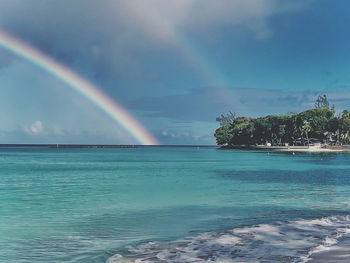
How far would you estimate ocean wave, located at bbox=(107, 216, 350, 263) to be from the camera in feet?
30.8

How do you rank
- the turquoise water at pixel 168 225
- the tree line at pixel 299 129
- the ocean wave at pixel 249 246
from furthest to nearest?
the tree line at pixel 299 129, the turquoise water at pixel 168 225, the ocean wave at pixel 249 246

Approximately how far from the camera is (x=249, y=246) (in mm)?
10438

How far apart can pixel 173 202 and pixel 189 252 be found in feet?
34.4

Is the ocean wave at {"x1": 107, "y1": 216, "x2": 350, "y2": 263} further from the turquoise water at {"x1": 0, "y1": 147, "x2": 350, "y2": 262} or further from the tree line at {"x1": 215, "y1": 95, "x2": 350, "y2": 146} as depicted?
the tree line at {"x1": 215, "y1": 95, "x2": 350, "y2": 146}

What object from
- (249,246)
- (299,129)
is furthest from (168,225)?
(299,129)

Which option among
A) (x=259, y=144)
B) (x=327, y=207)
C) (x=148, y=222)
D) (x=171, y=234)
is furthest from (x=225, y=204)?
(x=259, y=144)

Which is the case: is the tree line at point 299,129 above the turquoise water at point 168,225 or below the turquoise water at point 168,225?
above

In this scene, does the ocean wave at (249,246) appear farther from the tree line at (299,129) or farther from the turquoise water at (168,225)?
the tree line at (299,129)

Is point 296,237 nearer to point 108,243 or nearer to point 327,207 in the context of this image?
point 108,243

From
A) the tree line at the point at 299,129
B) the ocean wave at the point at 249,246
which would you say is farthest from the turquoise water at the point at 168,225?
the tree line at the point at 299,129

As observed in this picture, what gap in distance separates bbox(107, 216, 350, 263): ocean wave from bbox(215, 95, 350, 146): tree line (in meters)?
114

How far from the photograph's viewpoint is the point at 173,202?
20438 millimetres

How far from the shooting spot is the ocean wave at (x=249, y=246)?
369 inches

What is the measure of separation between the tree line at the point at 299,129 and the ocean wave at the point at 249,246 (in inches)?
4475
